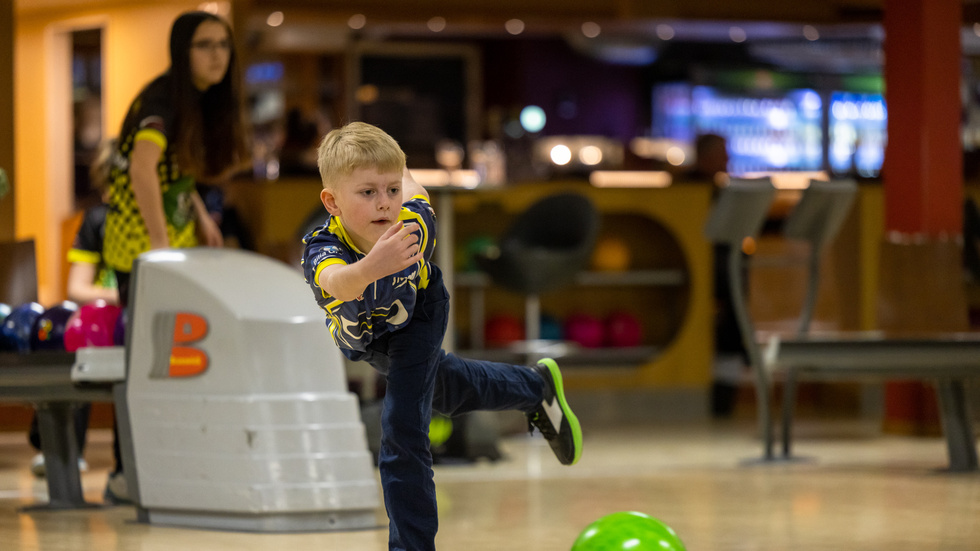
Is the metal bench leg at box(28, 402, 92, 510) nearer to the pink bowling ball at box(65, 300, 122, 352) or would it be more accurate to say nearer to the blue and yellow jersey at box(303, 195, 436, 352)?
the pink bowling ball at box(65, 300, 122, 352)

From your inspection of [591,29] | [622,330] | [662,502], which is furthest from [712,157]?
[662,502]

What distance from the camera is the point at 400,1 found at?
8.90 m

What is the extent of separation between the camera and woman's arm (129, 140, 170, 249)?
12.2ft

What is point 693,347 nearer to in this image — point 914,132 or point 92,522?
point 914,132

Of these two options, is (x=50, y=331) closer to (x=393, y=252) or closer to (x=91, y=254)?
(x=91, y=254)

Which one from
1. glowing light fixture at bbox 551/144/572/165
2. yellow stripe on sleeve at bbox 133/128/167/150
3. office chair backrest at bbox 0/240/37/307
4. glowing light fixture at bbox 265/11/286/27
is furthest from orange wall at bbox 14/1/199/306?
yellow stripe on sleeve at bbox 133/128/167/150

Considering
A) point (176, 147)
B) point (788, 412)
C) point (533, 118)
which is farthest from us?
point (533, 118)

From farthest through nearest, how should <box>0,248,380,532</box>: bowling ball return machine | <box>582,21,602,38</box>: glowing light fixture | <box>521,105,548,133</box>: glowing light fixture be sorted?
<box>521,105,548,133</box>: glowing light fixture → <box>582,21,602,38</box>: glowing light fixture → <box>0,248,380,532</box>: bowling ball return machine

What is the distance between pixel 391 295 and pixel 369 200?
0.19 metres

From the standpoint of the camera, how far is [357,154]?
2.38 metres

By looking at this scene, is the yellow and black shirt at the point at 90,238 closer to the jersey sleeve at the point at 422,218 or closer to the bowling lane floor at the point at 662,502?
the bowling lane floor at the point at 662,502

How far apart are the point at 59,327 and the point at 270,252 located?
2.88 metres

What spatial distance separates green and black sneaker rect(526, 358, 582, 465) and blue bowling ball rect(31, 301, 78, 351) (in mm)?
1725

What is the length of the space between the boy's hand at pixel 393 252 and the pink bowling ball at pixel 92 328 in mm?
1858
